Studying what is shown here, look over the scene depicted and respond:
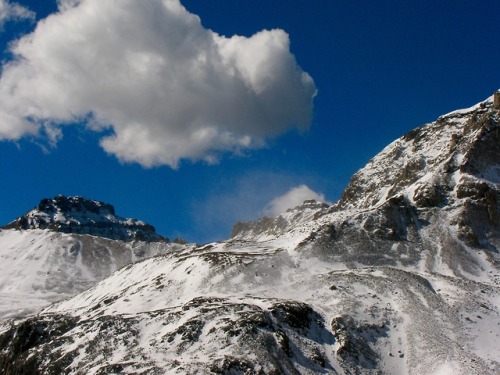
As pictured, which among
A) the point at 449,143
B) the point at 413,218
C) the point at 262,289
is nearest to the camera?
the point at 262,289

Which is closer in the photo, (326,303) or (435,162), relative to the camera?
(326,303)

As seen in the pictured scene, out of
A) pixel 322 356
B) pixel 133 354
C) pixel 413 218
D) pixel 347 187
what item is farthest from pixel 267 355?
pixel 347 187

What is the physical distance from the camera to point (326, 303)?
64062mm

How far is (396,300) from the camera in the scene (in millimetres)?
65125

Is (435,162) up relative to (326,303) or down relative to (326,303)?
up

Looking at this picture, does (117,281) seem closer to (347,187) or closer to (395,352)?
(395,352)

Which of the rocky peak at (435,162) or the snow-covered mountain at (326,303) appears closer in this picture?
the snow-covered mountain at (326,303)

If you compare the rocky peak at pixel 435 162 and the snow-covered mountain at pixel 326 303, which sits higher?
the rocky peak at pixel 435 162

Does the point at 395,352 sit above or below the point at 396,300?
below

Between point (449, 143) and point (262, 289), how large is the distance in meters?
81.0

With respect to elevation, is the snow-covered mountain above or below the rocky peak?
below

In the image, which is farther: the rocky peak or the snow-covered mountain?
the rocky peak

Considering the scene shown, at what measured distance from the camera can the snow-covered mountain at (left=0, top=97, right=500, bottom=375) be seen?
165 feet

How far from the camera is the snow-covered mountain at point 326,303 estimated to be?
50.2 metres
